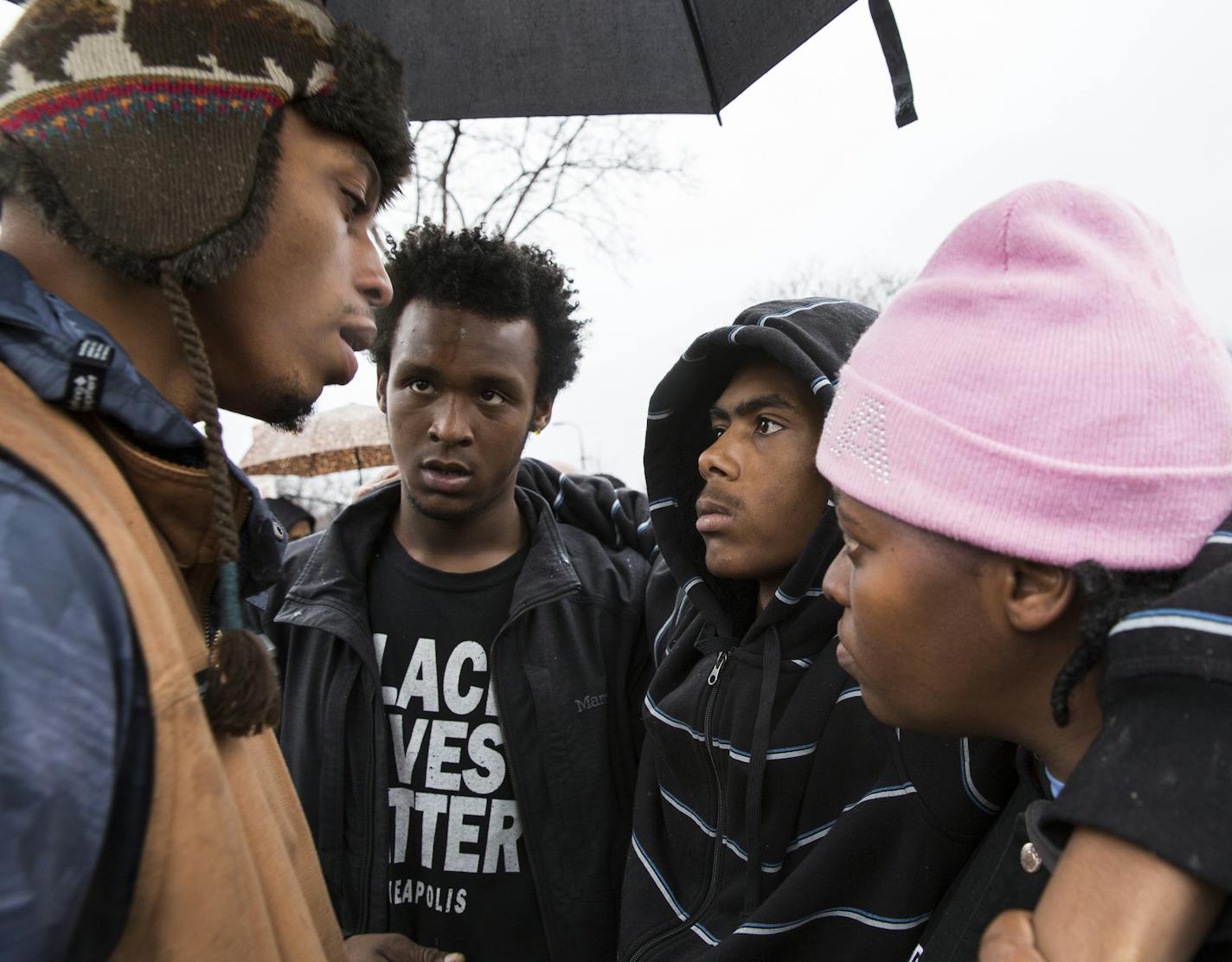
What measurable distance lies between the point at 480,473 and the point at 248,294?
1342 millimetres

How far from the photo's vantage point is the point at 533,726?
7.80 feet

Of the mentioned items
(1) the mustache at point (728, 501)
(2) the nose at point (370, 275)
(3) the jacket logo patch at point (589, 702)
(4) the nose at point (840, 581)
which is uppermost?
(2) the nose at point (370, 275)

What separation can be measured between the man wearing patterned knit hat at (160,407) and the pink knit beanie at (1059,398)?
0.99 metres

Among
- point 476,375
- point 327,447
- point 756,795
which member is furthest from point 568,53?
point 327,447

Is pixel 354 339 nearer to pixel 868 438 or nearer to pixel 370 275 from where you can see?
pixel 370 275

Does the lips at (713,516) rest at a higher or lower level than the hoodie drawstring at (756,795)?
higher

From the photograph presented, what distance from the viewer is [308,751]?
2.42m

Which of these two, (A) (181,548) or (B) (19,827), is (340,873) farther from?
(B) (19,827)

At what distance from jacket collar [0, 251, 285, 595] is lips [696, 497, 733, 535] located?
1097 mm

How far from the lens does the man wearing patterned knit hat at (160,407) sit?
0.90 meters

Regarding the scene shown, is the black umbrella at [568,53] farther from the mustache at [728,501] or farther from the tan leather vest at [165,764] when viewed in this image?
the tan leather vest at [165,764]

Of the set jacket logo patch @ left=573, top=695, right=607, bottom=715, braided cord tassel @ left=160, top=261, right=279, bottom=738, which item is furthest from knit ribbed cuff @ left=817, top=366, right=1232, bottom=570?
jacket logo patch @ left=573, top=695, right=607, bottom=715

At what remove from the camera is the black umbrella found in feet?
7.07

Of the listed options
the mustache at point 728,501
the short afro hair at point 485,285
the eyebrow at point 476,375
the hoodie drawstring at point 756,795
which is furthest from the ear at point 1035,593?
the short afro hair at point 485,285
